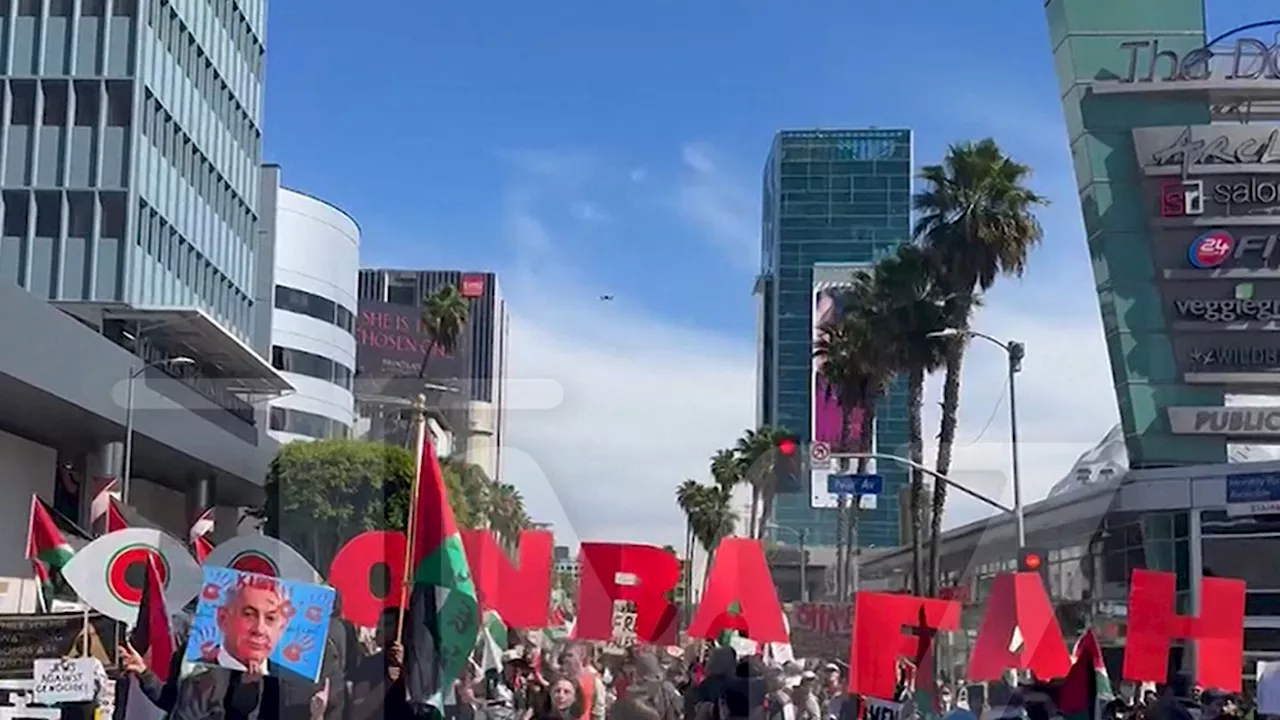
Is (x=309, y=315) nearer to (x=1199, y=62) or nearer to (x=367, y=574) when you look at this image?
(x=1199, y=62)

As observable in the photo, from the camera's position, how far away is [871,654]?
46.5ft

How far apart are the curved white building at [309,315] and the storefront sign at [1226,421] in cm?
4009

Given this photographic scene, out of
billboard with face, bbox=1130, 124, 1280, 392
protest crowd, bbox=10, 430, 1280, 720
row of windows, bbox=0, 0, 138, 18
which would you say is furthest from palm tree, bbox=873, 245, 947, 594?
row of windows, bbox=0, 0, 138, 18

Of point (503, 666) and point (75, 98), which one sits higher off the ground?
point (75, 98)

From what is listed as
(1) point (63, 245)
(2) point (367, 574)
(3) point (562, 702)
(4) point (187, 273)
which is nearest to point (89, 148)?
(1) point (63, 245)

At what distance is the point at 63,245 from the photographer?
4134cm

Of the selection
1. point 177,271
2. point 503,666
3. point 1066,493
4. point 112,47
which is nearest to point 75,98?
point 112,47

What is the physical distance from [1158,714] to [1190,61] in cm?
3050

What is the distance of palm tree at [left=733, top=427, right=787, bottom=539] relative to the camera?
63.4 m

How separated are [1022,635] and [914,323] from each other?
75.6ft

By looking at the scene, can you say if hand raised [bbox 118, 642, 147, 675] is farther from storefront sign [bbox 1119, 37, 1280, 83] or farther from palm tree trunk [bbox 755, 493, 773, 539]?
palm tree trunk [bbox 755, 493, 773, 539]

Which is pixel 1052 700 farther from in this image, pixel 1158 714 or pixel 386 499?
pixel 386 499

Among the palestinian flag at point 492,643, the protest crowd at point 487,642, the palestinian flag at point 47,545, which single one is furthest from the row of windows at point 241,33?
the protest crowd at point 487,642

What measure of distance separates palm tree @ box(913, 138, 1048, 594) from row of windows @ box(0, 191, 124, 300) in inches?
773
